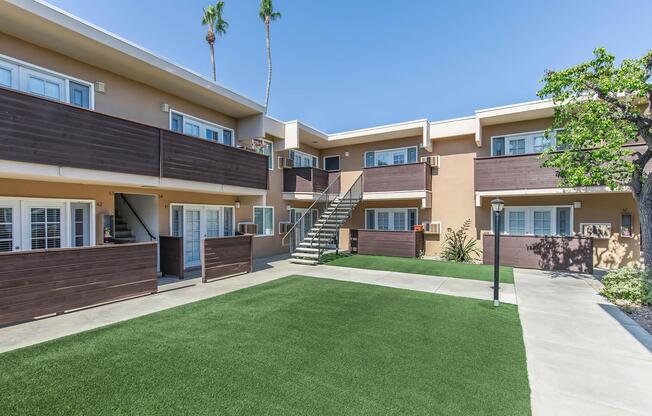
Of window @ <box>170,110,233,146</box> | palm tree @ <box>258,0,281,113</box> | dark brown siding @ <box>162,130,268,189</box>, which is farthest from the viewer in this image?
palm tree @ <box>258,0,281,113</box>

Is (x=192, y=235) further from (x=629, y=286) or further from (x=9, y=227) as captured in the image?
(x=629, y=286)

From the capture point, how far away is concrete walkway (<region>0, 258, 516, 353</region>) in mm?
5055

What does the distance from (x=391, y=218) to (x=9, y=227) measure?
14.1 meters

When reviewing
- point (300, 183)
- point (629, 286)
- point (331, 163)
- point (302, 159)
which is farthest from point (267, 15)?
point (629, 286)

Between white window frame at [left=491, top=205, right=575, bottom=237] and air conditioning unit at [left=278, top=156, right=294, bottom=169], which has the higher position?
air conditioning unit at [left=278, top=156, right=294, bottom=169]

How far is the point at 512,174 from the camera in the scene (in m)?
11.6

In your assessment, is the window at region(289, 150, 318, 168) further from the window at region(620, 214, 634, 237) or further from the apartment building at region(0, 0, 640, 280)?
the window at region(620, 214, 634, 237)

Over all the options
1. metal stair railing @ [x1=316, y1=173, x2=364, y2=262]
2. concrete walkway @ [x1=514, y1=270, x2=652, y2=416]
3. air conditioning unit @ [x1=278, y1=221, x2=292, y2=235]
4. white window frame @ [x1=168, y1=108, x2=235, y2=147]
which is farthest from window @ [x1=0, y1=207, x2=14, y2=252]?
concrete walkway @ [x1=514, y1=270, x2=652, y2=416]

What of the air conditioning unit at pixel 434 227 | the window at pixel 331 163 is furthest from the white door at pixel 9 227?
the air conditioning unit at pixel 434 227

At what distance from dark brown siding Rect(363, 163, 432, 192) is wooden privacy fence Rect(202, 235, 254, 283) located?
7049mm

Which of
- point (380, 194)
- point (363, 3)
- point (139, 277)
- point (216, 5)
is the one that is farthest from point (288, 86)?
point (139, 277)

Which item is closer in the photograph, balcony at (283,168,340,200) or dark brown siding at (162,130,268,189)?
dark brown siding at (162,130,268,189)

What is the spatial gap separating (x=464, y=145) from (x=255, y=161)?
9.76m

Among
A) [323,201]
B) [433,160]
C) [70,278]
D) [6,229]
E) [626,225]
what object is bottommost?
[70,278]
